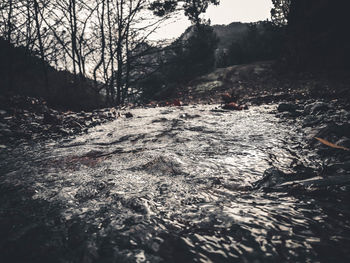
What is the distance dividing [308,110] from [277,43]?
42.1 ft

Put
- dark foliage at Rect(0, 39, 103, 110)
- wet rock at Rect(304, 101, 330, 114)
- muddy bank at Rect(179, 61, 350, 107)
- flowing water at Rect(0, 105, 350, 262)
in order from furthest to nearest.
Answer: muddy bank at Rect(179, 61, 350, 107) → dark foliage at Rect(0, 39, 103, 110) → wet rock at Rect(304, 101, 330, 114) → flowing water at Rect(0, 105, 350, 262)

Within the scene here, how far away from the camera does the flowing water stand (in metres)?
0.59

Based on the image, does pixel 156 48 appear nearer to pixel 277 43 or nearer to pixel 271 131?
pixel 271 131

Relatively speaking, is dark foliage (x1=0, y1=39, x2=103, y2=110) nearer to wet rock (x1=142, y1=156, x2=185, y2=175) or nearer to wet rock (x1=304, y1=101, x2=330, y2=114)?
wet rock (x1=142, y1=156, x2=185, y2=175)

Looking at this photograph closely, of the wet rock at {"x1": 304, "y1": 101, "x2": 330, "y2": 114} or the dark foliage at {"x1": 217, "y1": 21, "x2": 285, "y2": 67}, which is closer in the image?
the wet rock at {"x1": 304, "y1": 101, "x2": 330, "y2": 114}

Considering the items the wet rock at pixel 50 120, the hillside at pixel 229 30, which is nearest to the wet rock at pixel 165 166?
the wet rock at pixel 50 120

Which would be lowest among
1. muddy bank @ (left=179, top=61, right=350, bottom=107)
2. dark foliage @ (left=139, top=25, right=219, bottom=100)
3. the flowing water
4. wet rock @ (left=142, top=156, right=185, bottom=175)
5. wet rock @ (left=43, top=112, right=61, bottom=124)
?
the flowing water

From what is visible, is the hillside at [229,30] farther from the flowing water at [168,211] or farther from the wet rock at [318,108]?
the flowing water at [168,211]

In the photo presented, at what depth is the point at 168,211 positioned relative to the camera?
2.60 ft

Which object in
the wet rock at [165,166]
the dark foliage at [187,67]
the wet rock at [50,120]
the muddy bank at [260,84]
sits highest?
the dark foliage at [187,67]

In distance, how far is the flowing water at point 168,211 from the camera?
0.59 meters

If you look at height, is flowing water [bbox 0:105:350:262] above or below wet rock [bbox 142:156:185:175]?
below

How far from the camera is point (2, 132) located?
223cm

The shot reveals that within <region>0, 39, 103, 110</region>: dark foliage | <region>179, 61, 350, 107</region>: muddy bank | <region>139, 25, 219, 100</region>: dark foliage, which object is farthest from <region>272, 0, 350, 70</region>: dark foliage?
<region>0, 39, 103, 110</region>: dark foliage
